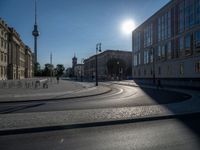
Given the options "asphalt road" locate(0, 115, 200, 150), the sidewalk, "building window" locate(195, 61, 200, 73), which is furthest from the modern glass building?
"asphalt road" locate(0, 115, 200, 150)

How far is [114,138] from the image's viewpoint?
20.5 ft

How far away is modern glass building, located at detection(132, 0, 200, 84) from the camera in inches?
1647

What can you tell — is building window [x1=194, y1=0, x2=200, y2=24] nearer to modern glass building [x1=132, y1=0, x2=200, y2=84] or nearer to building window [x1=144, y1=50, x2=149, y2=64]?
modern glass building [x1=132, y1=0, x2=200, y2=84]

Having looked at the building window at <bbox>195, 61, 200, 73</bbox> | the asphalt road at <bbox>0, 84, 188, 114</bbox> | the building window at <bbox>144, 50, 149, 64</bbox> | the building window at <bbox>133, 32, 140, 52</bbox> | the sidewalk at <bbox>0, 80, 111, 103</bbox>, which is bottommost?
the asphalt road at <bbox>0, 84, 188, 114</bbox>

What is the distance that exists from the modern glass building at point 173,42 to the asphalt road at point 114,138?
31.6 m

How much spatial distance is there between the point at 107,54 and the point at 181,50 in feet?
250

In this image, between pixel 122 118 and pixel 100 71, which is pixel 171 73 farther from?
pixel 100 71

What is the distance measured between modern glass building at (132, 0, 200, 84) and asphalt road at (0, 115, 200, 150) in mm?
31597

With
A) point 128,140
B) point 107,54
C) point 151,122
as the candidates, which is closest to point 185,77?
point 151,122

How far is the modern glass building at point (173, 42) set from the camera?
41.8 metres

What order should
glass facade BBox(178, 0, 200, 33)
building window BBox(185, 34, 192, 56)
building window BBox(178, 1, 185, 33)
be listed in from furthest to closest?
building window BBox(178, 1, 185, 33), building window BBox(185, 34, 192, 56), glass facade BBox(178, 0, 200, 33)

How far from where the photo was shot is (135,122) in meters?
8.39

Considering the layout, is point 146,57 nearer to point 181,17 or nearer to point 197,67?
point 181,17

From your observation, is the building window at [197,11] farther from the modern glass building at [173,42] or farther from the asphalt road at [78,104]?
the asphalt road at [78,104]
